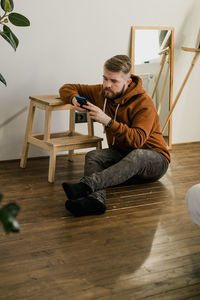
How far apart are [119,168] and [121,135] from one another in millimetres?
207

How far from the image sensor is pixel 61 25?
3234mm

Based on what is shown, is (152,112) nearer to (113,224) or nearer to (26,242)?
(113,224)

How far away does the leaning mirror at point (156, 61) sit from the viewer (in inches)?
142

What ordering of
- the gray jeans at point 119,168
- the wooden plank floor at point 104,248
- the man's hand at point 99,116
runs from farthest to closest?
the man's hand at point 99,116 < the gray jeans at point 119,168 < the wooden plank floor at point 104,248

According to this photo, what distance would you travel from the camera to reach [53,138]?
118 inches

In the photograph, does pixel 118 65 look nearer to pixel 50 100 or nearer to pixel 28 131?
pixel 50 100

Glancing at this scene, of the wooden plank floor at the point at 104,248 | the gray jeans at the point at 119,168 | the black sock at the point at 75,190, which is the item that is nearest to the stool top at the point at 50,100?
the gray jeans at the point at 119,168

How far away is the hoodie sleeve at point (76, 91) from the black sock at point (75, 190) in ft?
2.43

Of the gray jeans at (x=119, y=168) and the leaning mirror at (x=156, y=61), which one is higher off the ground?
the leaning mirror at (x=156, y=61)

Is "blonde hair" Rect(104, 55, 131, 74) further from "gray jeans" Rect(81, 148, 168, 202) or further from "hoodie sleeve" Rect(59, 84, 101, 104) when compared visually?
"gray jeans" Rect(81, 148, 168, 202)

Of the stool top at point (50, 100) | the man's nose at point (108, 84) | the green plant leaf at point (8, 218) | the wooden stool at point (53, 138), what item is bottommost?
the wooden stool at point (53, 138)

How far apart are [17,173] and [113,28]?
148cm

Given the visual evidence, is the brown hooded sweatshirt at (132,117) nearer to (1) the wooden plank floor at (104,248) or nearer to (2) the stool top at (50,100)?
(2) the stool top at (50,100)

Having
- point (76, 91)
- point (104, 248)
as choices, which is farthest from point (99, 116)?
point (104, 248)
